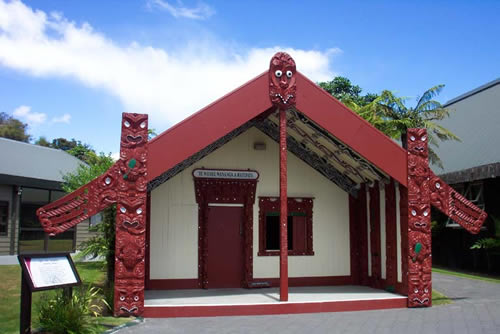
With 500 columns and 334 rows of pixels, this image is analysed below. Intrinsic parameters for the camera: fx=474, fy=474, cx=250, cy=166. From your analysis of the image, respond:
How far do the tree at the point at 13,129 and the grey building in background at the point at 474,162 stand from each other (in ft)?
138

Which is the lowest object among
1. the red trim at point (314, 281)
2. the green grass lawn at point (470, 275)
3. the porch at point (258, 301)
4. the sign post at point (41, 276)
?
the green grass lawn at point (470, 275)

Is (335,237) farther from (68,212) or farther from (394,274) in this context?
(68,212)

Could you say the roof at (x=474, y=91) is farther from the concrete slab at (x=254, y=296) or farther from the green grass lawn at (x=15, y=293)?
the green grass lawn at (x=15, y=293)

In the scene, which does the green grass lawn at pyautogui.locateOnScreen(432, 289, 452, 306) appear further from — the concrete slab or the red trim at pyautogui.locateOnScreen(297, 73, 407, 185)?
the red trim at pyautogui.locateOnScreen(297, 73, 407, 185)

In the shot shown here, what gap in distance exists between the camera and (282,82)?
30.1 feet

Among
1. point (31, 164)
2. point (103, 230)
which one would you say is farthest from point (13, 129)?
point (103, 230)

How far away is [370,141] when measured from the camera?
9477 mm

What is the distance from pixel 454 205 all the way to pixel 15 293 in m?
9.63

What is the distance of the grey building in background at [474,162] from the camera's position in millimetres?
15570

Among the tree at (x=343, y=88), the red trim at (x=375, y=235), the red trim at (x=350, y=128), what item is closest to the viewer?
the red trim at (x=350, y=128)

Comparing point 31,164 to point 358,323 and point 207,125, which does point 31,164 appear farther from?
point 358,323

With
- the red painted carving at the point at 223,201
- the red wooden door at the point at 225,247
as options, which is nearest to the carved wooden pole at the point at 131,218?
the red painted carving at the point at 223,201

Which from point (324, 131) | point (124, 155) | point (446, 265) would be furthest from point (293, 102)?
point (446, 265)

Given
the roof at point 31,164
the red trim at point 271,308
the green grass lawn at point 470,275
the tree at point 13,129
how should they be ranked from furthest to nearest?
the tree at point 13,129
the roof at point 31,164
the green grass lawn at point 470,275
the red trim at point 271,308
